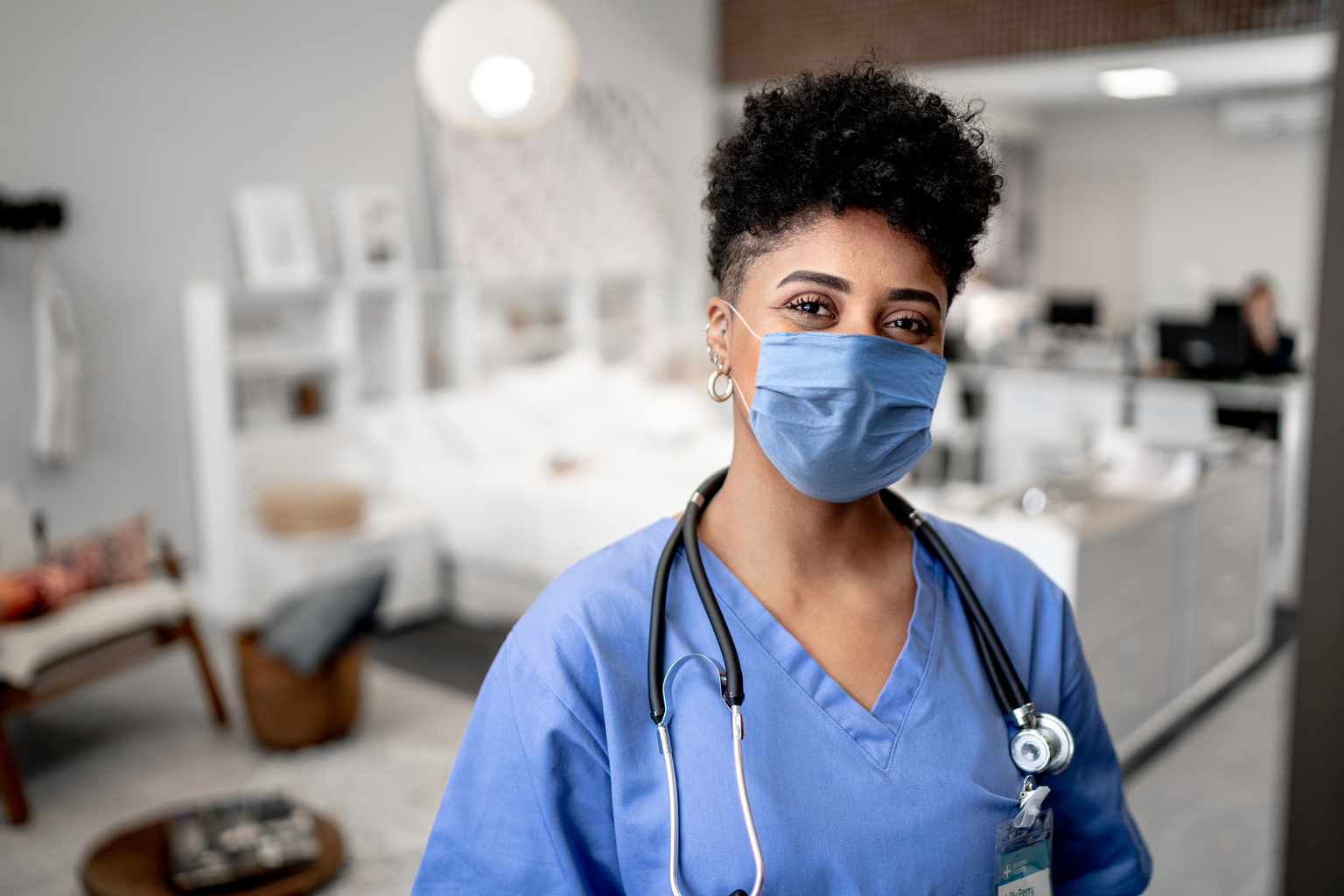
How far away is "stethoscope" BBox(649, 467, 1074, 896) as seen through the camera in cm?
95

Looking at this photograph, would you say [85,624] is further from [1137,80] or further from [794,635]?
[1137,80]

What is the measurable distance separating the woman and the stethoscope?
0.01 meters

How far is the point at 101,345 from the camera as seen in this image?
4.41 metres

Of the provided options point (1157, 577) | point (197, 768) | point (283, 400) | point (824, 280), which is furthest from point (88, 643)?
point (1157, 577)

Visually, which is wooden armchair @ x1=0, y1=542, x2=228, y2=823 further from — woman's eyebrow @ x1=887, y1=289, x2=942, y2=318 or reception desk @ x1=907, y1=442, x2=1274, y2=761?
woman's eyebrow @ x1=887, y1=289, x2=942, y2=318

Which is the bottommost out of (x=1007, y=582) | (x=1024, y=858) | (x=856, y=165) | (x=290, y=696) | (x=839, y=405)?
(x=290, y=696)

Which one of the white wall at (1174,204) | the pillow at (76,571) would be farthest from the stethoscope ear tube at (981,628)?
the white wall at (1174,204)

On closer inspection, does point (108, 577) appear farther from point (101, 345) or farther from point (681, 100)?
point (681, 100)

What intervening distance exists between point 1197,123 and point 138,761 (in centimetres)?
954

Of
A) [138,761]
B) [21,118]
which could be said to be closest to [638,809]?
[138,761]

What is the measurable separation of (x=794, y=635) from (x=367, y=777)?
263 centimetres

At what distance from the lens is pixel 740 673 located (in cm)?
98

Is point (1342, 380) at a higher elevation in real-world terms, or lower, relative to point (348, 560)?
higher

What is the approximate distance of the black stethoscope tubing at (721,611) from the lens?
98 cm
